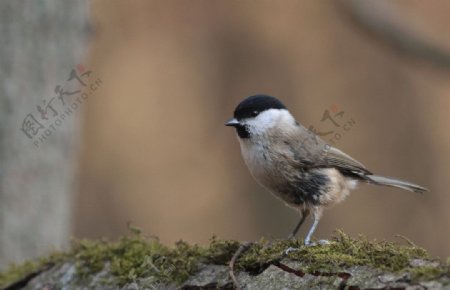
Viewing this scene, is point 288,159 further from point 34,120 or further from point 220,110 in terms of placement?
point 220,110

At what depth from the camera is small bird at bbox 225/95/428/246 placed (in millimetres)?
3227

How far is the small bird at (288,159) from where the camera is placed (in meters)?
3.23

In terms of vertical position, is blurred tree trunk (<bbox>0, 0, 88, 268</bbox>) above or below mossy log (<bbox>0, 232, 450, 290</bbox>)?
above

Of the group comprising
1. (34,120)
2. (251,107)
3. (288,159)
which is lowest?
(288,159)

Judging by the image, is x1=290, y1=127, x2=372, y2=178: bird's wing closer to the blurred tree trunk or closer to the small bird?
the small bird

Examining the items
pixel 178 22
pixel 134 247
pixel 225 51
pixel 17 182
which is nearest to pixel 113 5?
pixel 178 22

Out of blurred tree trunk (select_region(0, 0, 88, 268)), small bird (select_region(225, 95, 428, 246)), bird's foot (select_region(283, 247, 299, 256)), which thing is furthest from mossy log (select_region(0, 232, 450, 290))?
small bird (select_region(225, 95, 428, 246))

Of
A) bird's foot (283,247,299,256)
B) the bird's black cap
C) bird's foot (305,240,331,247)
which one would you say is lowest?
bird's foot (305,240,331,247)

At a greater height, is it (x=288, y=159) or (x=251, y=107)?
(x=251, y=107)

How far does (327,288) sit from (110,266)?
1.05m

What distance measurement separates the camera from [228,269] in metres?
2.31

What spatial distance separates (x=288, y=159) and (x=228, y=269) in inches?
42.0

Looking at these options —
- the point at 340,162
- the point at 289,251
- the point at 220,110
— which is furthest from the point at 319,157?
the point at 220,110

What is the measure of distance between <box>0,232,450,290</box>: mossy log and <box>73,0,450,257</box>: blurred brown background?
479 centimetres
